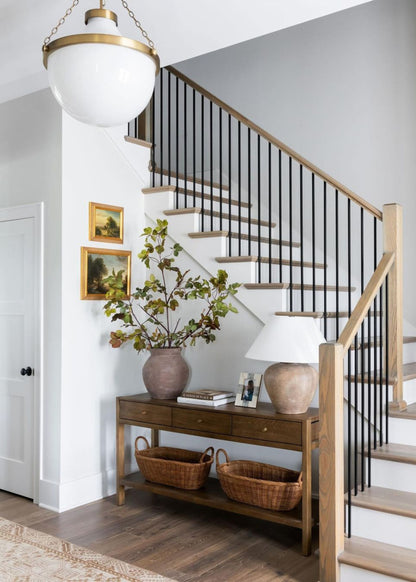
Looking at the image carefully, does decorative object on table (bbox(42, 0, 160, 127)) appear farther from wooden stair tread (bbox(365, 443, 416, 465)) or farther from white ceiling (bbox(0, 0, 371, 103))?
wooden stair tread (bbox(365, 443, 416, 465))

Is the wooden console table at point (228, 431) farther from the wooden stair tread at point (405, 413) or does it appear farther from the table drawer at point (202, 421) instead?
the wooden stair tread at point (405, 413)

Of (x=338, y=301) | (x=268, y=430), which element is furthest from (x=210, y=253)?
(x=268, y=430)

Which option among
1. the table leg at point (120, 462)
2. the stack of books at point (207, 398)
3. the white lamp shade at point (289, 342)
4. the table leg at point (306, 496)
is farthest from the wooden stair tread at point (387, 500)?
the table leg at point (120, 462)

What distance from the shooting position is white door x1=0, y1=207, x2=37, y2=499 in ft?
13.5

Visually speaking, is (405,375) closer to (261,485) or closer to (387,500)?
(387,500)

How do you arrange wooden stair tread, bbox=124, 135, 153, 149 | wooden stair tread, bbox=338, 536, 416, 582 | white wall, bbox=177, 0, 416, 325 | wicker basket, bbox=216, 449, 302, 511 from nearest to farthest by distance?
wooden stair tread, bbox=338, 536, 416, 582 → wicker basket, bbox=216, 449, 302, 511 → wooden stair tread, bbox=124, 135, 153, 149 → white wall, bbox=177, 0, 416, 325

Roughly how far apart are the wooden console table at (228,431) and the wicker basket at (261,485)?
4 centimetres

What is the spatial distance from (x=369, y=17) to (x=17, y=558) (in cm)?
457

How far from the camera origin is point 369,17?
15.6 feet

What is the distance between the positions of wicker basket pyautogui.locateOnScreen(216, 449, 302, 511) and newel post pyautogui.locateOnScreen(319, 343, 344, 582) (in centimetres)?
53

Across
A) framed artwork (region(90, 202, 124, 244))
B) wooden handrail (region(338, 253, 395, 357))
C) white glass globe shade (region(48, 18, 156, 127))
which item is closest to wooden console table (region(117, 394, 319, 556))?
wooden handrail (region(338, 253, 395, 357))

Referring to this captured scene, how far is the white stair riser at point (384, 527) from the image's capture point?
2764 mm

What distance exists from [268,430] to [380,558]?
901mm

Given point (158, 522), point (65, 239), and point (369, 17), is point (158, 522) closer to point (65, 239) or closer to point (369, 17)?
point (65, 239)
